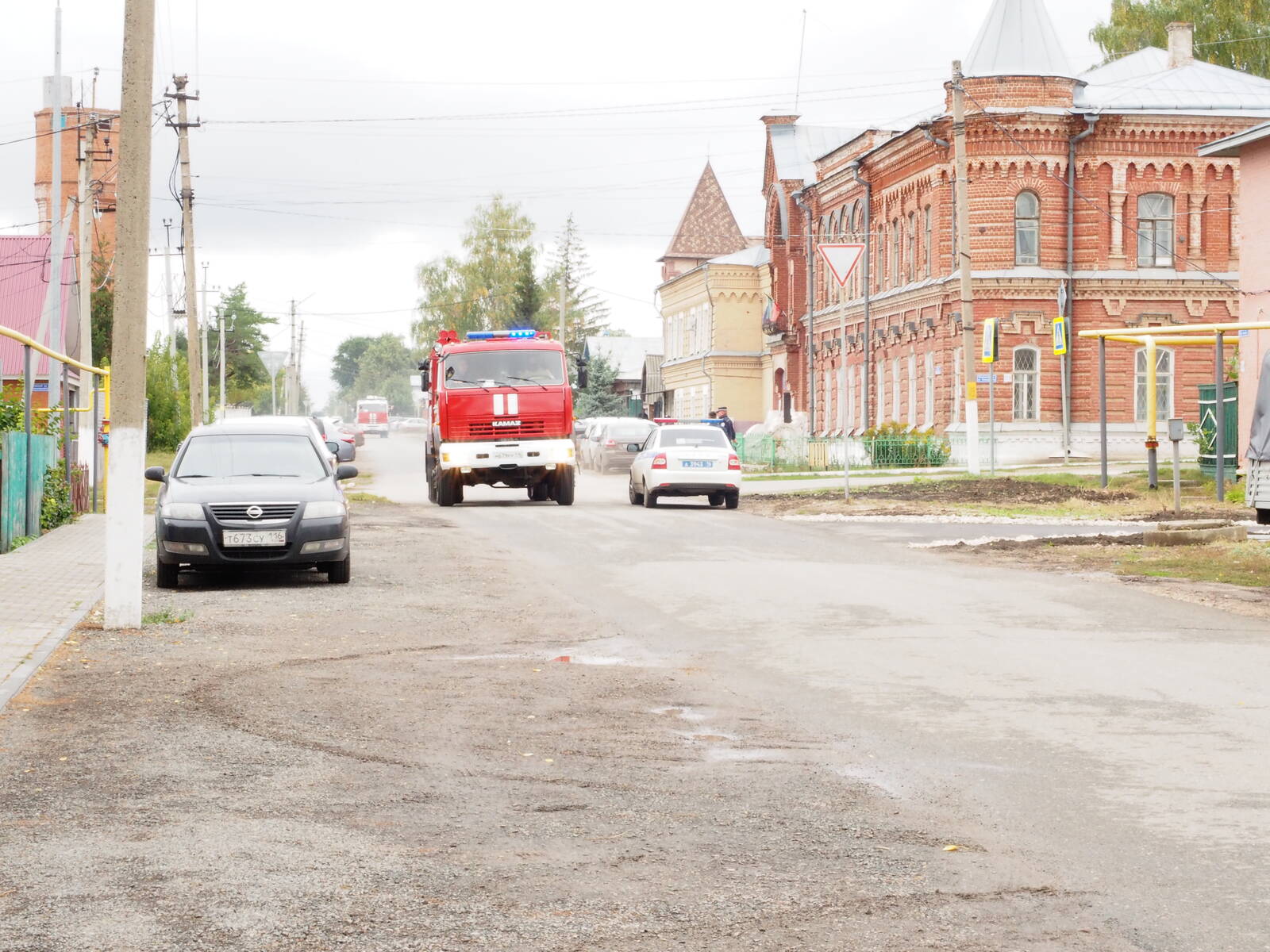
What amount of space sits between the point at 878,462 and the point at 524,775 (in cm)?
4184

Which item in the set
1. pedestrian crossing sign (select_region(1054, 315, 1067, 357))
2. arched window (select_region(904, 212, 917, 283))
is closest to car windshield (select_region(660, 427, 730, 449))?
pedestrian crossing sign (select_region(1054, 315, 1067, 357))

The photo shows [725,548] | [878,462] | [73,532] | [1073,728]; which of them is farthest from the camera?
[878,462]

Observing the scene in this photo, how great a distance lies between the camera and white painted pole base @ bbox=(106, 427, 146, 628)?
12.0 metres

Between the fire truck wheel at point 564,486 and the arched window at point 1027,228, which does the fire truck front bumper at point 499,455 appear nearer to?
the fire truck wheel at point 564,486

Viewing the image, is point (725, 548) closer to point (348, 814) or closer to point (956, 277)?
point (348, 814)

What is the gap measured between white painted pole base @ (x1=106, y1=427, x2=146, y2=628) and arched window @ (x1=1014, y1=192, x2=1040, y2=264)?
4042 centimetres

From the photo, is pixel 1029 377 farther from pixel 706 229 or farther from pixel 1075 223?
pixel 706 229

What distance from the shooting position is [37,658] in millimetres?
10328

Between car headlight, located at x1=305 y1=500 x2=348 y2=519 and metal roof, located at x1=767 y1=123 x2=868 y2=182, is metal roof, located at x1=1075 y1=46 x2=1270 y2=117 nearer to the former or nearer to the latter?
metal roof, located at x1=767 y1=123 x2=868 y2=182

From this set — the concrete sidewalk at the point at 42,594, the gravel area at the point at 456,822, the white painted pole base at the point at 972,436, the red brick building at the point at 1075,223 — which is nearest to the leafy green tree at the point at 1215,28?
the red brick building at the point at 1075,223

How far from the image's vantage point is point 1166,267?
4984 centimetres

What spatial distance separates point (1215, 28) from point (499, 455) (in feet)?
134

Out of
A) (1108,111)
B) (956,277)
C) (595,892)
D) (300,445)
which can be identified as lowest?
(595,892)

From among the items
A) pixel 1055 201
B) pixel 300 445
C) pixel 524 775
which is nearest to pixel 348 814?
pixel 524 775
